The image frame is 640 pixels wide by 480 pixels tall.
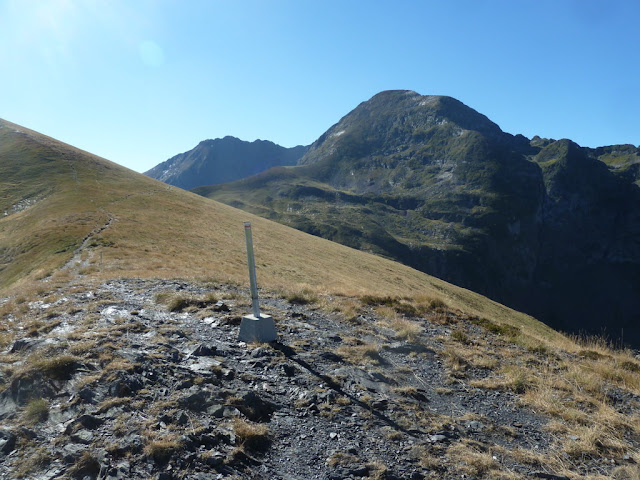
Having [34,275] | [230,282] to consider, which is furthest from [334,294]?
[34,275]

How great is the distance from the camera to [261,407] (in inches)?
290

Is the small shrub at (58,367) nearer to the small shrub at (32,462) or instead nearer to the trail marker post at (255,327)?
the small shrub at (32,462)

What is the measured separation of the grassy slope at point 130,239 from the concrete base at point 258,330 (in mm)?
7368

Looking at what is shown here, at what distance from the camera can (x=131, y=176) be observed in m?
75.8

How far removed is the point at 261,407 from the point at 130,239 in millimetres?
29839

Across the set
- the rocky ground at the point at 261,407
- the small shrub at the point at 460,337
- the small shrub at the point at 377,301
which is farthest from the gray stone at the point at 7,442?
the small shrub at the point at 377,301

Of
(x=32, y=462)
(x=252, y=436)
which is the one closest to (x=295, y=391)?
(x=252, y=436)

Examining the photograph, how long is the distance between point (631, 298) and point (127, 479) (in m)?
234

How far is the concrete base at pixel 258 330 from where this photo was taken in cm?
1067

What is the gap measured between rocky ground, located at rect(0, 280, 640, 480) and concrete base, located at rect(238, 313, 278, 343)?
27 cm

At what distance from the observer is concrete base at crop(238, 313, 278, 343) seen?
10672mm

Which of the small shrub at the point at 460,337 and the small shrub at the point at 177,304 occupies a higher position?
the small shrub at the point at 177,304

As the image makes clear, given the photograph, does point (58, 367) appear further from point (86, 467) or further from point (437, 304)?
point (437, 304)

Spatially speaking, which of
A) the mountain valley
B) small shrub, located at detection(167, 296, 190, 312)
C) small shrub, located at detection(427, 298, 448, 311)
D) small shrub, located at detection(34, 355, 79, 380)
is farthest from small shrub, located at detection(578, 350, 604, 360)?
small shrub, located at detection(34, 355, 79, 380)
